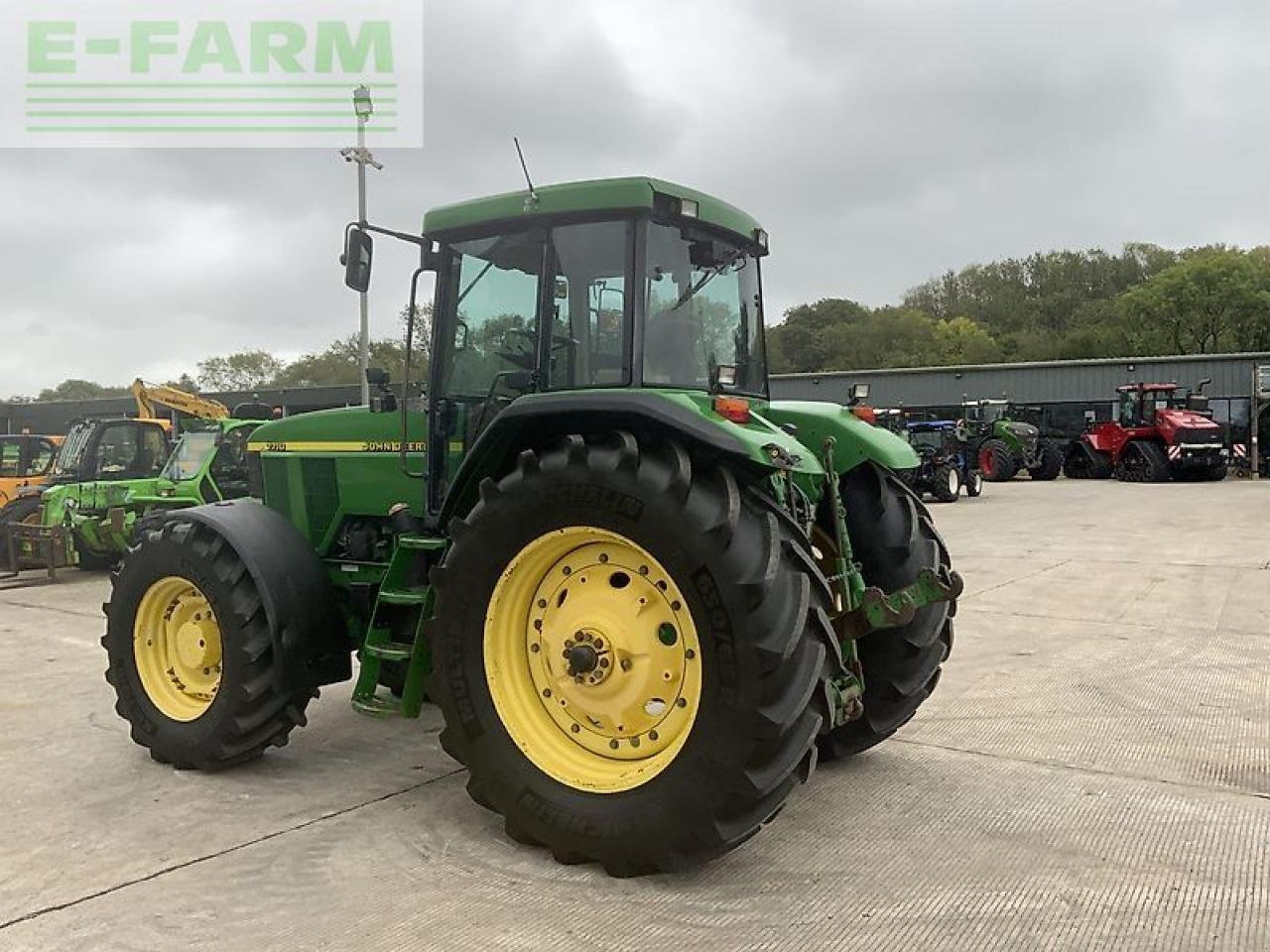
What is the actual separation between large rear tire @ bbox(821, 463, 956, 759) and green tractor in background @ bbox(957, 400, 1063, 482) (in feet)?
75.6

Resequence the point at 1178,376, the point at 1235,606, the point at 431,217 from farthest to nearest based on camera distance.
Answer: the point at 1178,376, the point at 1235,606, the point at 431,217

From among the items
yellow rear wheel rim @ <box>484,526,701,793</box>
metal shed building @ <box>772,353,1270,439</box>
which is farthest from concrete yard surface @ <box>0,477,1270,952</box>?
metal shed building @ <box>772,353,1270,439</box>

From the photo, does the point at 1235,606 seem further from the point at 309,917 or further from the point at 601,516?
the point at 309,917

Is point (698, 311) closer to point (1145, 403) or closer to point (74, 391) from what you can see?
point (1145, 403)

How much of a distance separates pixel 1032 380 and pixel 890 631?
3524 centimetres

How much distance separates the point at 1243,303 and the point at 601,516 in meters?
57.2

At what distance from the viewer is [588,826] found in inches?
133

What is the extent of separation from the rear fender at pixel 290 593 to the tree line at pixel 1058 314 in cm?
4731

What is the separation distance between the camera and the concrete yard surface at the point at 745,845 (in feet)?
9.86

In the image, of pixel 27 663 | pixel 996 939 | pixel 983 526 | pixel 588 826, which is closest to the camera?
pixel 996 939

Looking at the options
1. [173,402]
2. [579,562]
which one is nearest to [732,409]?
[579,562]

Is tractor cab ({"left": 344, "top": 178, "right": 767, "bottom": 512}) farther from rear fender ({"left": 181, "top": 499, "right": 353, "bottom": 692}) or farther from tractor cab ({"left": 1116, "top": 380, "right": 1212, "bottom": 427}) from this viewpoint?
tractor cab ({"left": 1116, "top": 380, "right": 1212, "bottom": 427})

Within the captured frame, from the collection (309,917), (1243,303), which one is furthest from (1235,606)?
(1243,303)

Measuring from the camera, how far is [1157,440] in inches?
1076
